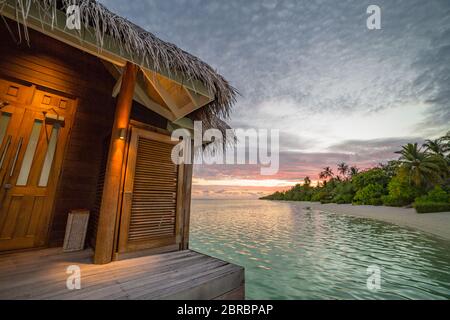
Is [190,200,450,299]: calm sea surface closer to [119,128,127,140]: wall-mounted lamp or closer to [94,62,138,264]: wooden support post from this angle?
[94,62,138,264]: wooden support post

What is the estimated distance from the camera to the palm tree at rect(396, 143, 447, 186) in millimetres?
20672

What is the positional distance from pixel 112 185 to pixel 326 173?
63.8m

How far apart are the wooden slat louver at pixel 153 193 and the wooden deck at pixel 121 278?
422 millimetres

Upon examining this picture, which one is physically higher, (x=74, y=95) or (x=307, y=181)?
(x=307, y=181)

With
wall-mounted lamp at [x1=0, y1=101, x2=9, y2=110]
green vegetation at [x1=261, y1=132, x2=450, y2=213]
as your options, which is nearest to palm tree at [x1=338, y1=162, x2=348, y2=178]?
green vegetation at [x1=261, y1=132, x2=450, y2=213]

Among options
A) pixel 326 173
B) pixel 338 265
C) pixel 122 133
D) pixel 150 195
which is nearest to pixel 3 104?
pixel 122 133

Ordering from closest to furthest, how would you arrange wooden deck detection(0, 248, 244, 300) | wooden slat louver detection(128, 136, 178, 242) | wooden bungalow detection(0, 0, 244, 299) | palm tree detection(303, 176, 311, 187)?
wooden deck detection(0, 248, 244, 300)
wooden bungalow detection(0, 0, 244, 299)
wooden slat louver detection(128, 136, 178, 242)
palm tree detection(303, 176, 311, 187)

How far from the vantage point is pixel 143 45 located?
7.57 feet

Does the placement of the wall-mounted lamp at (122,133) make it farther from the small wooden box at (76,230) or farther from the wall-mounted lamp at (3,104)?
the wall-mounted lamp at (3,104)

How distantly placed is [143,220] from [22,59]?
122 inches

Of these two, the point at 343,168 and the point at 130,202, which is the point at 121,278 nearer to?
the point at 130,202

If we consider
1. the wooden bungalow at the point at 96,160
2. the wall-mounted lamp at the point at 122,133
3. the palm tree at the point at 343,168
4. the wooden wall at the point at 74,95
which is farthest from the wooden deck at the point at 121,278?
the palm tree at the point at 343,168

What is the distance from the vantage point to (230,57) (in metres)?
10.0

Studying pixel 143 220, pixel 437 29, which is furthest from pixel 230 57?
pixel 437 29
